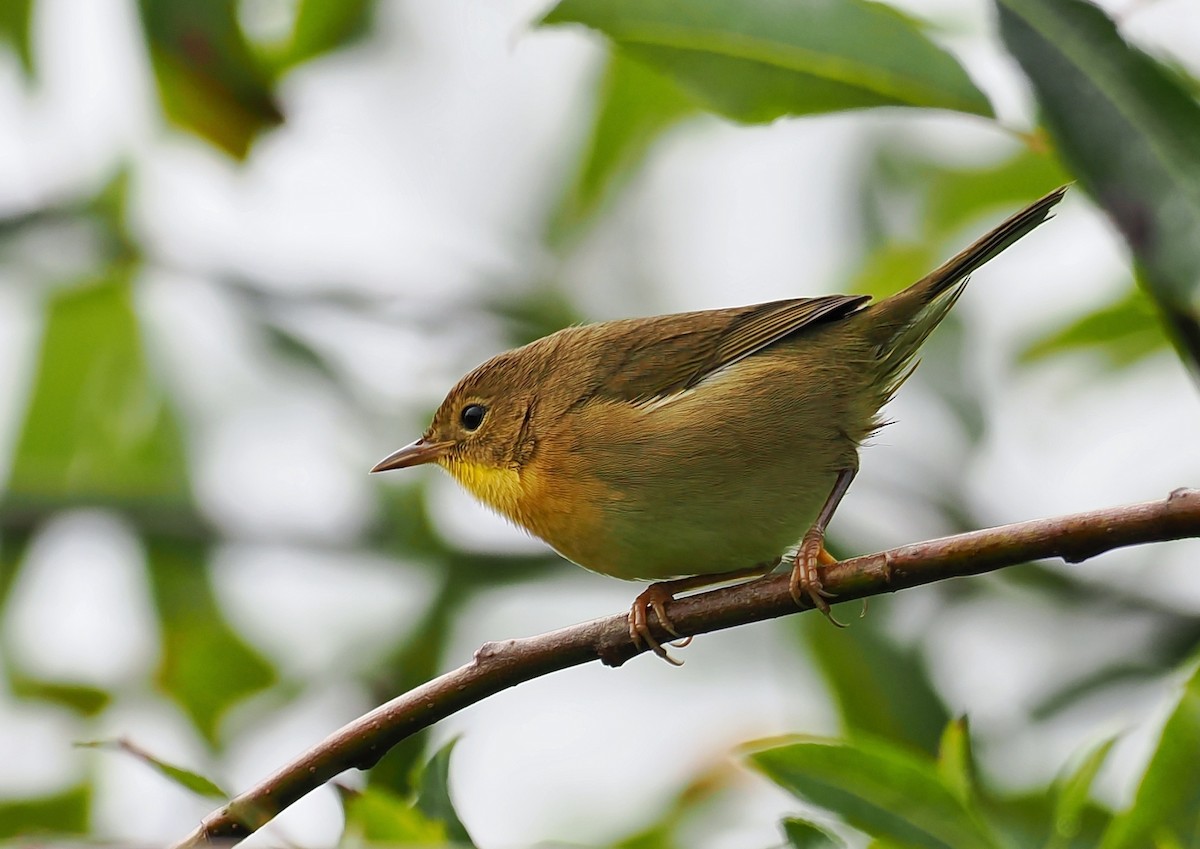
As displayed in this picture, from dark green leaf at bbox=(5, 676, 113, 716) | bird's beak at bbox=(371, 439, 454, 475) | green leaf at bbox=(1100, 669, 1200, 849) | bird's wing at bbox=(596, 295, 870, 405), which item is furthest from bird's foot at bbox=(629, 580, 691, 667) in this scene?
dark green leaf at bbox=(5, 676, 113, 716)

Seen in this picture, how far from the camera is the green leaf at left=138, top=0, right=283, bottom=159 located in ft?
13.4

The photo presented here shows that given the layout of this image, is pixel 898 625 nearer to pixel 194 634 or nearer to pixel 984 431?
pixel 984 431

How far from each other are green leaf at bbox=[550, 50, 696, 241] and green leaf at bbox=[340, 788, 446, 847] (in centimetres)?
343

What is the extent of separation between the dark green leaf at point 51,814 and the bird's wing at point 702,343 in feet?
6.28

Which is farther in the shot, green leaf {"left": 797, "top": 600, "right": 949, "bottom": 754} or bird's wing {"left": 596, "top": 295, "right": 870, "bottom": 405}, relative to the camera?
green leaf {"left": 797, "top": 600, "right": 949, "bottom": 754}

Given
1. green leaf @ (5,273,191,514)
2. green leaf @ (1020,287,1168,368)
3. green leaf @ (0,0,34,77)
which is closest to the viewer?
green leaf @ (1020,287,1168,368)

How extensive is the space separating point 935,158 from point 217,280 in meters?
2.98

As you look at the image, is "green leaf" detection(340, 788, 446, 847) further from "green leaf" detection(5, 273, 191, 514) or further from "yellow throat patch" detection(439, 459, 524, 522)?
"green leaf" detection(5, 273, 191, 514)

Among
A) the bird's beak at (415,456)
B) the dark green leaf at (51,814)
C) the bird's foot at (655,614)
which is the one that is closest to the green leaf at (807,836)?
the bird's foot at (655,614)

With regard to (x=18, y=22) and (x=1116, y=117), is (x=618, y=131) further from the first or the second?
(x=1116, y=117)

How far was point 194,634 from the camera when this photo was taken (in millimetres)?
5062

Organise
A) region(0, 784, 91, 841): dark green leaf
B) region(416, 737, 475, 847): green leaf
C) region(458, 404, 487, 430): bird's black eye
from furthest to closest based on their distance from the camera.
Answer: region(458, 404, 487, 430): bird's black eye, region(0, 784, 91, 841): dark green leaf, region(416, 737, 475, 847): green leaf

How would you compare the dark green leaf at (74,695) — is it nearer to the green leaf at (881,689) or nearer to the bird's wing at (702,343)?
the bird's wing at (702,343)

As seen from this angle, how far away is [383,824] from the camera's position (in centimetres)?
248
